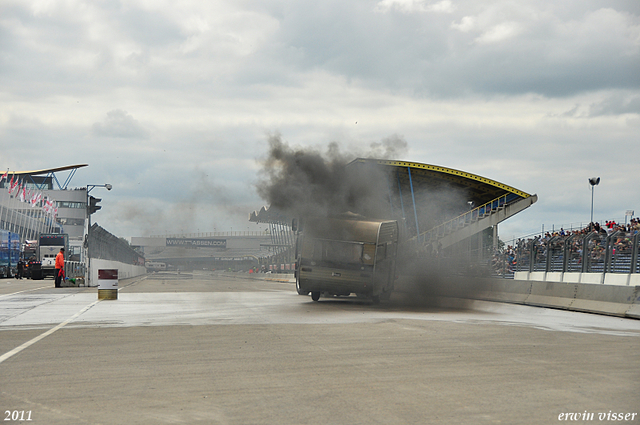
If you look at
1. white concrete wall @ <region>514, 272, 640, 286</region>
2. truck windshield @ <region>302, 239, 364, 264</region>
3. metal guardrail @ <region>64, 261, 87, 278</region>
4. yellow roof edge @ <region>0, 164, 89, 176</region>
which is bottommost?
metal guardrail @ <region>64, 261, 87, 278</region>

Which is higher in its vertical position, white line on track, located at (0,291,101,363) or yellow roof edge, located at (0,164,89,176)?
yellow roof edge, located at (0,164,89,176)

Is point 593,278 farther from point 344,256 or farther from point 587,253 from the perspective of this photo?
point 344,256

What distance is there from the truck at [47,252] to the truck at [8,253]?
1.89 m

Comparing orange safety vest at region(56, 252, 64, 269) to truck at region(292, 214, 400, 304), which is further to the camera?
orange safety vest at region(56, 252, 64, 269)

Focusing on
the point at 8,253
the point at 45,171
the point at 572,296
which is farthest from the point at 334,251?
the point at 45,171

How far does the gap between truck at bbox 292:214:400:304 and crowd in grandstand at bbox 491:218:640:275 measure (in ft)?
25.6

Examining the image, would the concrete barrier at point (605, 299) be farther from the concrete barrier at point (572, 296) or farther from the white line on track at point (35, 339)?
the white line on track at point (35, 339)

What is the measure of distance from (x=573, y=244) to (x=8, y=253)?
47080 millimetres

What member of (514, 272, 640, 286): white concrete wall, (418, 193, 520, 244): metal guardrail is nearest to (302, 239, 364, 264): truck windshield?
(514, 272, 640, 286): white concrete wall

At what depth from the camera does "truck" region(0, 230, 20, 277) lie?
5508 cm

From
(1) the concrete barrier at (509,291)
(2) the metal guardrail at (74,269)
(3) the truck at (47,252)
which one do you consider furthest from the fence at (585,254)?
(3) the truck at (47,252)

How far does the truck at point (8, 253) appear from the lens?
181 feet

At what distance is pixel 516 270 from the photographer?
32.1 m

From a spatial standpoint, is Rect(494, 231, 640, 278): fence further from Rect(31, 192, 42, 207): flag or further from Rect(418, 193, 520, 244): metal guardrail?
→ Rect(31, 192, 42, 207): flag
